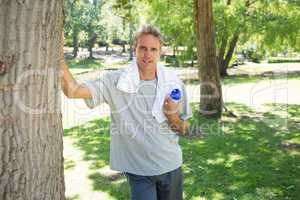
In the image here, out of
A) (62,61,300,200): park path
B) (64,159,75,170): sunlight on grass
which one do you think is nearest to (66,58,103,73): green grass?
(62,61,300,200): park path

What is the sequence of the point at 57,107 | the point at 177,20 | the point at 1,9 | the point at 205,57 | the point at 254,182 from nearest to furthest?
1. the point at 1,9
2. the point at 57,107
3. the point at 254,182
4. the point at 205,57
5. the point at 177,20

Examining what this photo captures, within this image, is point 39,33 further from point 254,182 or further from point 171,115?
point 254,182

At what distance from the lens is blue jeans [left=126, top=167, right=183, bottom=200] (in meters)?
3.41

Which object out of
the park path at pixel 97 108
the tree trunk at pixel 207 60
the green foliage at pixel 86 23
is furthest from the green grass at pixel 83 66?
the tree trunk at pixel 207 60

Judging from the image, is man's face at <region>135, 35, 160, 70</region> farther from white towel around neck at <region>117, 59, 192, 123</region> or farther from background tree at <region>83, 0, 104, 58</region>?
background tree at <region>83, 0, 104, 58</region>

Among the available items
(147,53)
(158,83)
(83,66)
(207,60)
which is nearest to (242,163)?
(207,60)

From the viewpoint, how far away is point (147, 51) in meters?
3.40

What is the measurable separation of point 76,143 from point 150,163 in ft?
21.3

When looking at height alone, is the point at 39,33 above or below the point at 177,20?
below

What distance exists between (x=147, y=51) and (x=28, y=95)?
104 cm

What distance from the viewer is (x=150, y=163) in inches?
134

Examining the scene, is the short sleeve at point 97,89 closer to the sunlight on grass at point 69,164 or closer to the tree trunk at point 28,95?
the tree trunk at point 28,95

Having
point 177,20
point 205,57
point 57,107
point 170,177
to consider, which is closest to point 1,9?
point 57,107

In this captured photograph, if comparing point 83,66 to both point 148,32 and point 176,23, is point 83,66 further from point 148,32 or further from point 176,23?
point 148,32
